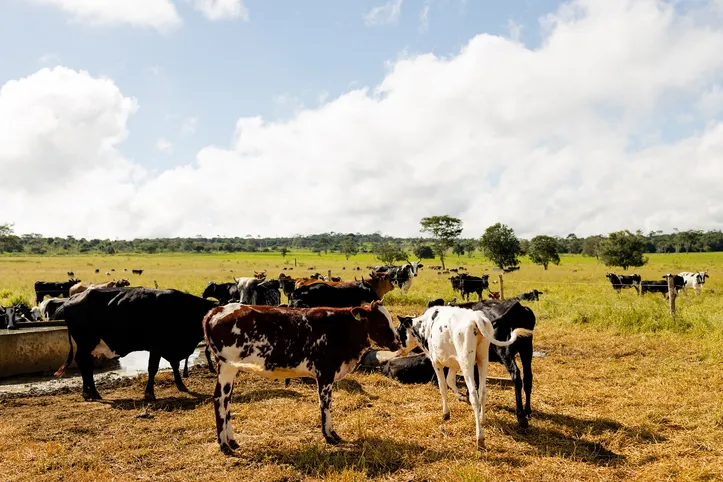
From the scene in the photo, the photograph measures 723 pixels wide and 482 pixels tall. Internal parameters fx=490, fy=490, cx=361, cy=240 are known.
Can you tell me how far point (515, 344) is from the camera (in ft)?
24.0

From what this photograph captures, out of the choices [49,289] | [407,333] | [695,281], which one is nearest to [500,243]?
[695,281]

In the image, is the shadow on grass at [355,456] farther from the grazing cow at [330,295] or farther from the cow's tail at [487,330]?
the grazing cow at [330,295]

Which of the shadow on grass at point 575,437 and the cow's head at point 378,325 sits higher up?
the cow's head at point 378,325

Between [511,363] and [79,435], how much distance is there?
6.34 metres

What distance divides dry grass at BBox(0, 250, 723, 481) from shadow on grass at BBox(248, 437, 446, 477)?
2cm

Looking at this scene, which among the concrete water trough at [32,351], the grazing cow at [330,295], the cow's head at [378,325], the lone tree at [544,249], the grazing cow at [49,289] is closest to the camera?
the cow's head at [378,325]

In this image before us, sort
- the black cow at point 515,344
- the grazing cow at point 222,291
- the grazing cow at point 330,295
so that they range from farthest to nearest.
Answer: the grazing cow at point 222,291 < the grazing cow at point 330,295 < the black cow at point 515,344

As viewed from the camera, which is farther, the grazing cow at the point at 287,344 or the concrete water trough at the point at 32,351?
the concrete water trough at the point at 32,351

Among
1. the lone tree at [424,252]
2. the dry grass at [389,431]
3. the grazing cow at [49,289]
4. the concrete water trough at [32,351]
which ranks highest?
the lone tree at [424,252]

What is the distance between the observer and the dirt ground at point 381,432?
18.7 ft

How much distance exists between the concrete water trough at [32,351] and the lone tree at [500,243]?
46.1 m

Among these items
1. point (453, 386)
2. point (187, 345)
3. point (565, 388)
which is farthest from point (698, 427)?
point (187, 345)

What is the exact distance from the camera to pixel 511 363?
7266 mm

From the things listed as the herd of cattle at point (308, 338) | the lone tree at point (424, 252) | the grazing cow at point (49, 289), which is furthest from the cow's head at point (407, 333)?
the lone tree at point (424, 252)
